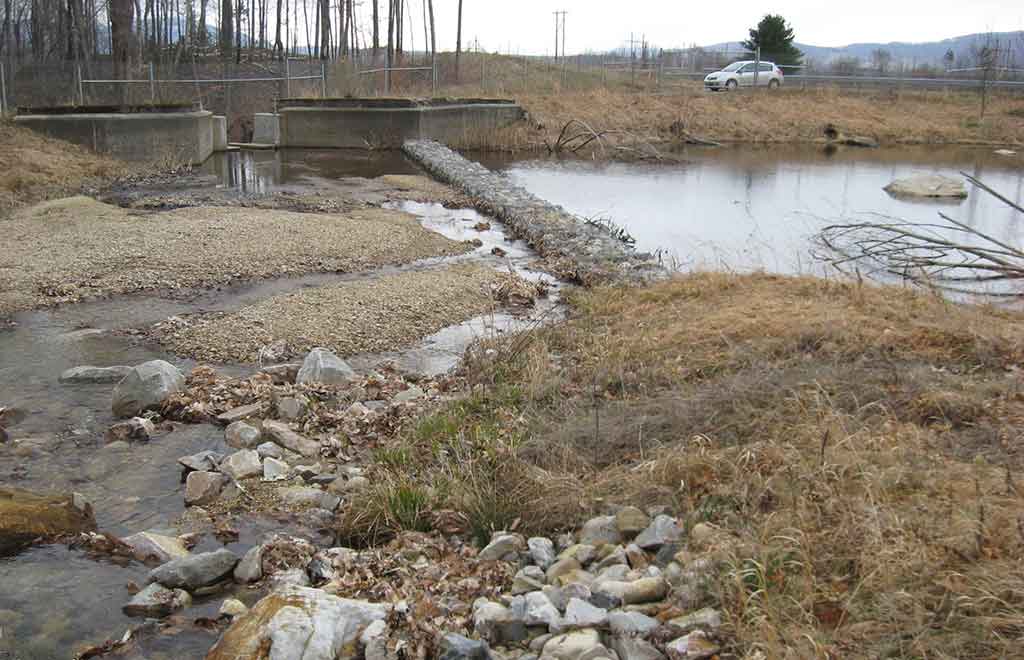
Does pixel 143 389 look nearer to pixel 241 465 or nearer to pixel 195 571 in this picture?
pixel 241 465

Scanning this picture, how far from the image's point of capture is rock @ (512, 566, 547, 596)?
4074 millimetres

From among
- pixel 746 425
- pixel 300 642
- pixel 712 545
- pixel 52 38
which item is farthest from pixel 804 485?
pixel 52 38

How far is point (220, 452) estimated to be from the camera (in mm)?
6246

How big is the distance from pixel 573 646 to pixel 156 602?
2.07 metres

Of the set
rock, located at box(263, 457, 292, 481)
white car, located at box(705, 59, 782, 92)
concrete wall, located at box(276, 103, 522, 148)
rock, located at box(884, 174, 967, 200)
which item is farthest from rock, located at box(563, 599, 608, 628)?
white car, located at box(705, 59, 782, 92)

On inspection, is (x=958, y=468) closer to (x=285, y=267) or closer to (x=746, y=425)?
(x=746, y=425)

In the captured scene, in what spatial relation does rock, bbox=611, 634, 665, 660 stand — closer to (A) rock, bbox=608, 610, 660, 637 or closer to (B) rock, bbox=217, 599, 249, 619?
(A) rock, bbox=608, 610, 660, 637

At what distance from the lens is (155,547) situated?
482 centimetres

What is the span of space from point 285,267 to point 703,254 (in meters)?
5.63

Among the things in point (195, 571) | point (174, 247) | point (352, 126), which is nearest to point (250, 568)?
point (195, 571)

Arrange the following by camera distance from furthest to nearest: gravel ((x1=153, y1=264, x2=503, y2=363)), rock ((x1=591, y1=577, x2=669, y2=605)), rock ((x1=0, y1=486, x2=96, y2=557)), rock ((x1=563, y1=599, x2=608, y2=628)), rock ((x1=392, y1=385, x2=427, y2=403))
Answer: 1. gravel ((x1=153, y1=264, x2=503, y2=363))
2. rock ((x1=392, y1=385, x2=427, y2=403))
3. rock ((x1=0, y1=486, x2=96, y2=557))
4. rock ((x1=591, y1=577, x2=669, y2=605))
5. rock ((x1=563, y1=599, x2=608, y2=628))

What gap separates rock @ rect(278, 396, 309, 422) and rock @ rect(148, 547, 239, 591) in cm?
210

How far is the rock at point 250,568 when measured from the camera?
182 inches

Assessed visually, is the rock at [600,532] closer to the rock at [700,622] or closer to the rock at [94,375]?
the rock at [700,622]
